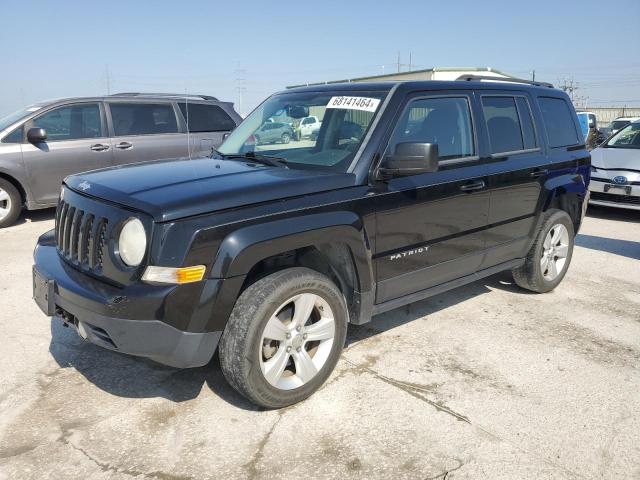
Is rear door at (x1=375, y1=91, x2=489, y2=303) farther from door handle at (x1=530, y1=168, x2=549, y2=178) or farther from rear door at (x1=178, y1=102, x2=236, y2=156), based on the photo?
rear door at (x1=178, y1=102, x2=236, y2=156)

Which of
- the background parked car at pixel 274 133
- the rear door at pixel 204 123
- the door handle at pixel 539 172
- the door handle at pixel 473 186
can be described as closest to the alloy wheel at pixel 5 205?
the rear door at pixel 204 123

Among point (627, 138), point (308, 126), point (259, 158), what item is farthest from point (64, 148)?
point (627, 138)

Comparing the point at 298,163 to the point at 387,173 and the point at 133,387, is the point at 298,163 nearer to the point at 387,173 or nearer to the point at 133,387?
the point at 387,173

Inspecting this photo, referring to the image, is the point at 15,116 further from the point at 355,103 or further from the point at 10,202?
the point at 355,103

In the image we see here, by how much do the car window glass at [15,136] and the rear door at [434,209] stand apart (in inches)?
246

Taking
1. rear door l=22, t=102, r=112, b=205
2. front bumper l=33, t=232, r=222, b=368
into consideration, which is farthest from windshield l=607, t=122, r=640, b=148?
front bumper l=33, t=232, r=222, b=368

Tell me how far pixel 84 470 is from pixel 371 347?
6.74 feet

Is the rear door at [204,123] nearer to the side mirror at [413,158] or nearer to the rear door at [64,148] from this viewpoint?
the rear door at [64,148]

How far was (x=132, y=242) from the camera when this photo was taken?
2.66 m

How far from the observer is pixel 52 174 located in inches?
301

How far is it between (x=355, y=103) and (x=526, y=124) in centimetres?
183

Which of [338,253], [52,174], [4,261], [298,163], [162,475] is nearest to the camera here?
[162,475]

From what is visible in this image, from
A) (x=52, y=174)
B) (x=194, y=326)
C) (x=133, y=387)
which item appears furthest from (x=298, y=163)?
(x=52, y=174)

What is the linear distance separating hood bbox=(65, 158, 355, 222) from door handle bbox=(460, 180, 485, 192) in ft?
3.48
